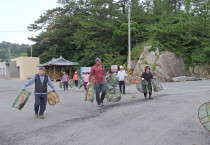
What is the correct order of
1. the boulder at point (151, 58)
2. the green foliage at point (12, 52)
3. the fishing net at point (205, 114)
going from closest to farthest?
the fishing net at point (205, 114), the boulder at point (151, 58), the green foliage at point (12, 52)

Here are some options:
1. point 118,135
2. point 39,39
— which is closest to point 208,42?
point 118,135

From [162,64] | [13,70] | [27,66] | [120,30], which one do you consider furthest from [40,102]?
[13,70]

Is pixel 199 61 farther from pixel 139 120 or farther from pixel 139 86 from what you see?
pixel 139 120

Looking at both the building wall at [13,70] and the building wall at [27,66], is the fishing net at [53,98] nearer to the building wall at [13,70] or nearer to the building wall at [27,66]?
the building wall at [27,66]

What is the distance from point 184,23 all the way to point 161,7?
9314 mm

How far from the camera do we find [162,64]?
23.7 metres

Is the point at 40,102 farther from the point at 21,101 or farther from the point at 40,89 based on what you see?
the point at 21,101

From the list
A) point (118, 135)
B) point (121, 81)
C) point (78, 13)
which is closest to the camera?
point (118, 135)

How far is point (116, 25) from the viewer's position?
3116cm

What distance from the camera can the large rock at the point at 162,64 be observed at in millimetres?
23250

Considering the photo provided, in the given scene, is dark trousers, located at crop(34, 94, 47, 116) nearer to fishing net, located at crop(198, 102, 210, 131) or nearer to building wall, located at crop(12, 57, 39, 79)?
fishing net, located at crop(198, 102, 210, 131)

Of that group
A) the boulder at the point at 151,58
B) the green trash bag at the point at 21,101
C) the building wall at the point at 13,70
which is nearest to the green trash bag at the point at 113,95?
the green trash bag at the point at 21,101

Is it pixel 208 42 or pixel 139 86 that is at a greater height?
pixel 208 42

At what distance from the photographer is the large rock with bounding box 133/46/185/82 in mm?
23250
